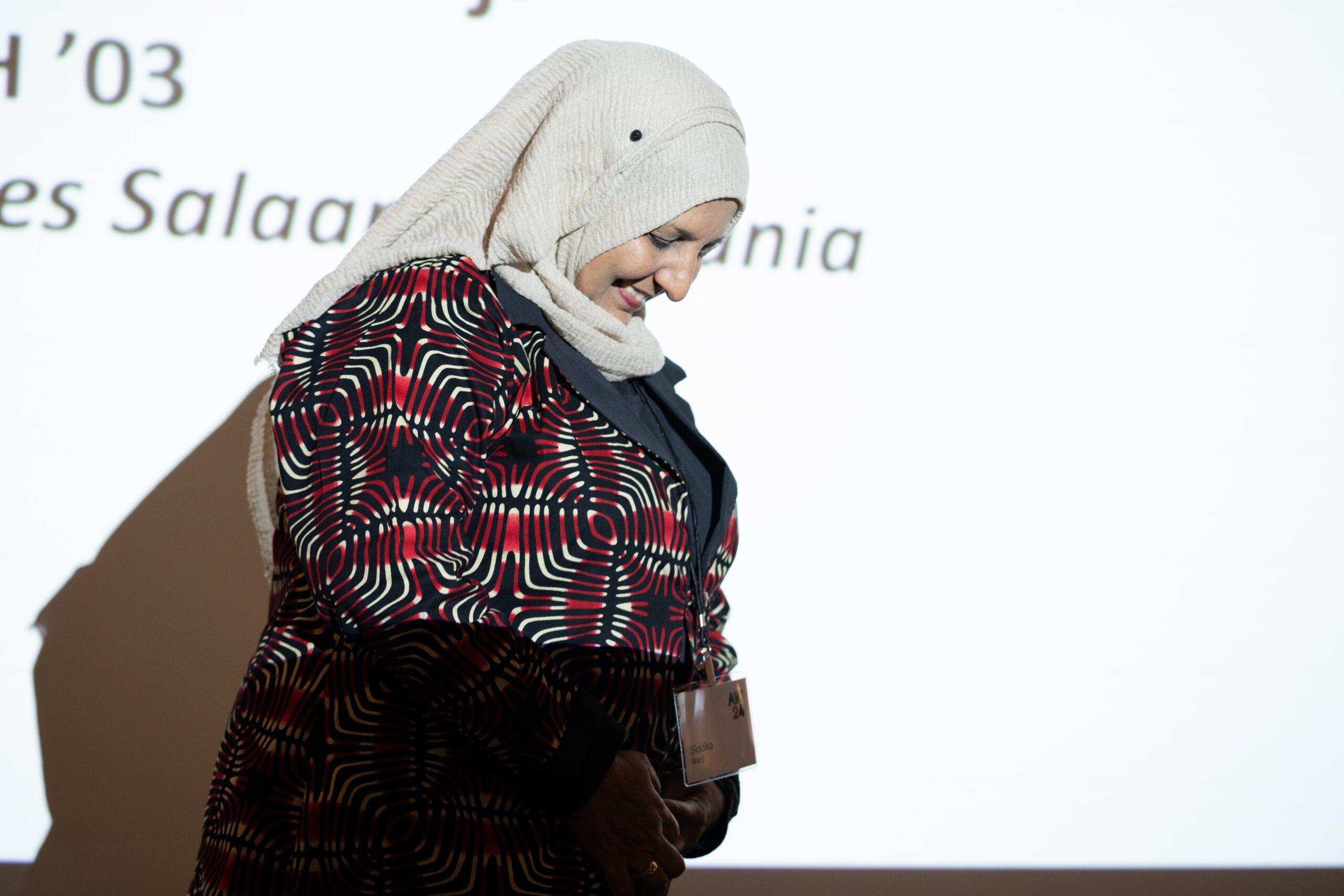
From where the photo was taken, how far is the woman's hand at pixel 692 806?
1.11 metres

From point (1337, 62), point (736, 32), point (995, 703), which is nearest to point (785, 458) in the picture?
point (995, 703)

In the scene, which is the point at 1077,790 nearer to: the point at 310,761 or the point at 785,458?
the point at 785,458

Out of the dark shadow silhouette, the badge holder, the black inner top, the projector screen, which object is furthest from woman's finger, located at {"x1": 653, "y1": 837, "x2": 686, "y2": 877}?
the dark shadow silhouette

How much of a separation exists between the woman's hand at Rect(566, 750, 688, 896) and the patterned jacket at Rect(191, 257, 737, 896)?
1.1 inches

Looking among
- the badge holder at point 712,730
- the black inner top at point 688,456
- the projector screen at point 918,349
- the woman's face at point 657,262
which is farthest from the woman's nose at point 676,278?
the projector screen at point 918,349

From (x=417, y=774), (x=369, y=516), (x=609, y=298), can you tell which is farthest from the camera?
(x=609, y=298)

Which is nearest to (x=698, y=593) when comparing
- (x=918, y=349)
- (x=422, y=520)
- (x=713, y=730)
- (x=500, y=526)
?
(x=713, y=730)

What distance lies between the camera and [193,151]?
191 cm

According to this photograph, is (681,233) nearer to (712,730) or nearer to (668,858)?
(712,730)

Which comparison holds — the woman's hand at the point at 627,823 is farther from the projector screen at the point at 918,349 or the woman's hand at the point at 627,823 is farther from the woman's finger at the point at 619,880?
the projector screen at the point at 918,349

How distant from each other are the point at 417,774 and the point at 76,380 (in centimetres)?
139

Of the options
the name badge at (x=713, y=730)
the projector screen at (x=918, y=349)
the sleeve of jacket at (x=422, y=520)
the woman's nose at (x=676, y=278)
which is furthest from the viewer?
the projector screen at (x=918, y=349)

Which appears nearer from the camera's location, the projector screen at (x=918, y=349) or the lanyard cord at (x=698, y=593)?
the lanyard cord at (x=698, y=593)

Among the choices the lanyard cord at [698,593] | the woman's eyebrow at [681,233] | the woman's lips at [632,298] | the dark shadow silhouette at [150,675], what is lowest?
the dark shadow silhouette at [150,675]
